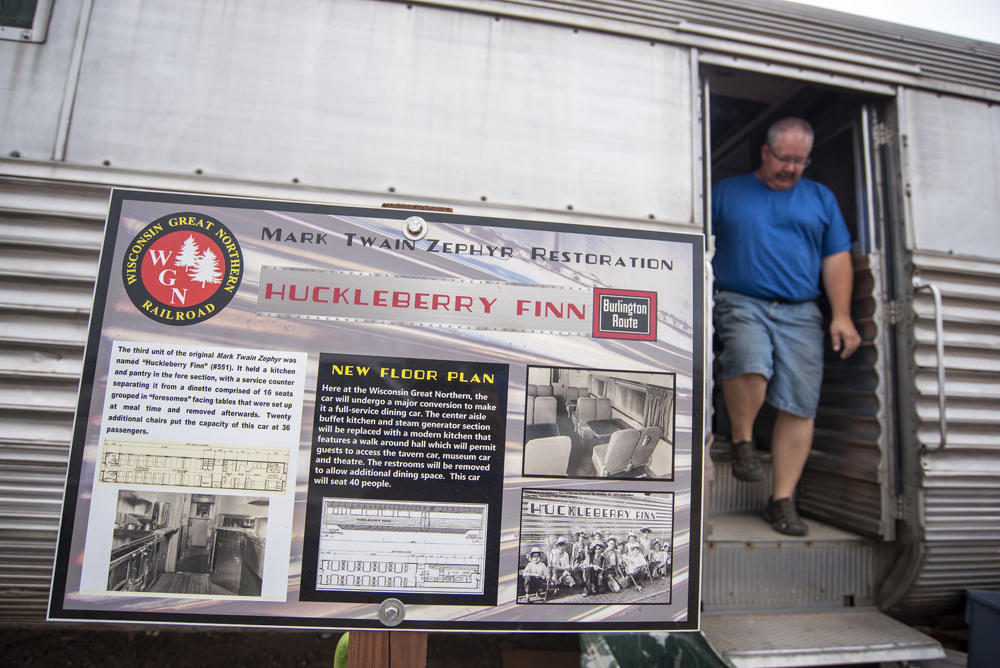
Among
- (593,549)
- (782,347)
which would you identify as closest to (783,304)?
(782,347)

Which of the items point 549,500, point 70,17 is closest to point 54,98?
point 70,17

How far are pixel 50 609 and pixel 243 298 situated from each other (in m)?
0.95

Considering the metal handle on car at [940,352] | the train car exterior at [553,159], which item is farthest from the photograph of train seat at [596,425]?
the metal handle on car at [940,352]

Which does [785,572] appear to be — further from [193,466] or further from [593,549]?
[193,466]

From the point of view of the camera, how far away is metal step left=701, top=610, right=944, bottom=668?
1.68 meters

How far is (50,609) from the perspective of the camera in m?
1.19

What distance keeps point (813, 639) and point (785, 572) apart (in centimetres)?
27

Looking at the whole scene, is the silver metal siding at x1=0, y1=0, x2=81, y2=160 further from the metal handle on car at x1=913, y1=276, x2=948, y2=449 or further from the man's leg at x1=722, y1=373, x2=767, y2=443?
the metal handle on car at x1=913, y1=276, x2=948, y2=449

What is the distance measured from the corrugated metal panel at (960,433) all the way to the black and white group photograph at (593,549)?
4.58 ft

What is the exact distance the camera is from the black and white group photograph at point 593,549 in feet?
4.26

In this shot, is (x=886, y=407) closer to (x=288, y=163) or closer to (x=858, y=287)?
(x=858, y=287)

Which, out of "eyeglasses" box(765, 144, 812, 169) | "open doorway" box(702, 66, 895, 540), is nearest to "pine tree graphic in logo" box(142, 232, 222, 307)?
"open doorway" box(702, 66, 895, 540)

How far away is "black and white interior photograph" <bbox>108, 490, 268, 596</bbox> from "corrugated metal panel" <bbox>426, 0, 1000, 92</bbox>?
6.06 ft

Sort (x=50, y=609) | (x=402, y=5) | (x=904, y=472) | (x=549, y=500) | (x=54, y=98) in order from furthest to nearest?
(x=904, y=472), (x=402, y=5), (x=54, y=98), (x=549, y=500), (x=50, y=609)
